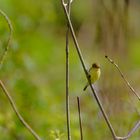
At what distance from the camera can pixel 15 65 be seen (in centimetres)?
454

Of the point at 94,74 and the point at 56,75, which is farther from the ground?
the point at 94,74

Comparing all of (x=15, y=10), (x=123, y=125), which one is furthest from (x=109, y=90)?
(x=15, y=10)

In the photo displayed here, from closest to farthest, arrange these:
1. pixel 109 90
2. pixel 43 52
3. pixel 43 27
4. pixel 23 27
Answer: pixel 109 90
pixel 23 27
pixel 43 52
pixel 43 27

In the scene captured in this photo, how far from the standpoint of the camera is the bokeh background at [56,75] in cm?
367

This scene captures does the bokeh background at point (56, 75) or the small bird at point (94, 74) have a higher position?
the small bird at point (94, 74)

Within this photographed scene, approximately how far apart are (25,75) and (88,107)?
1.48ft

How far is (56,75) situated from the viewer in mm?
5855

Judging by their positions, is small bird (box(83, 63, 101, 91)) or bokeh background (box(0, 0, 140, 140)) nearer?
small bird (box(83, 63, 101, 91))

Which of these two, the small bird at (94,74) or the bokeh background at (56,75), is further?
the bokeh background at (56,75)

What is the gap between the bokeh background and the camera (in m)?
3.67

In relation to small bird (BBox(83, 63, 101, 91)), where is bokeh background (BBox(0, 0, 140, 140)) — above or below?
below

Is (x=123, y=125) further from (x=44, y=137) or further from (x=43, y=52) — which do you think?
(x=43, y=52)

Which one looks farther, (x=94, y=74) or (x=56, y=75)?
(x=56, y=75)

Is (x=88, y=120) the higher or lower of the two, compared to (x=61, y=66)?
higher
